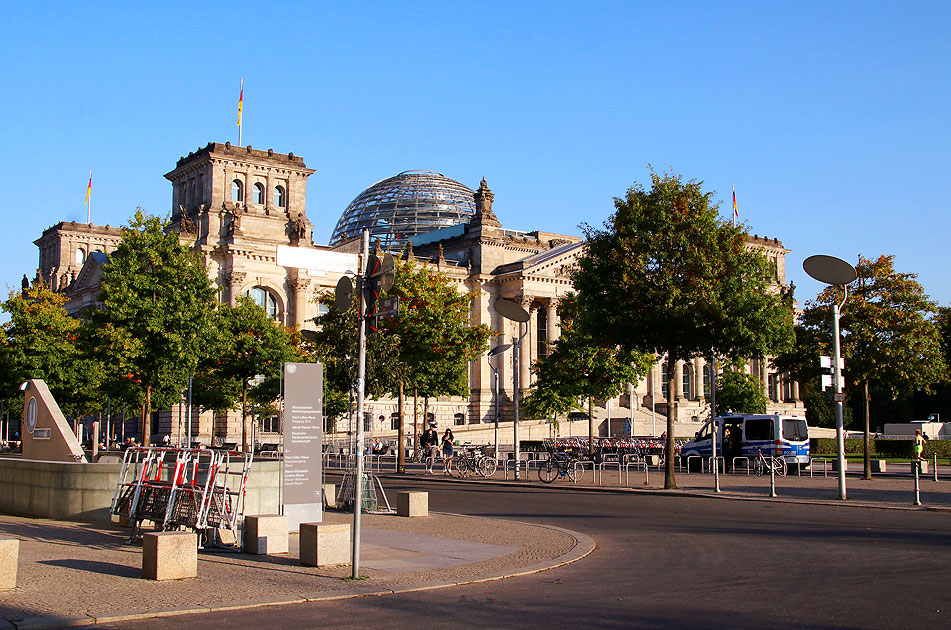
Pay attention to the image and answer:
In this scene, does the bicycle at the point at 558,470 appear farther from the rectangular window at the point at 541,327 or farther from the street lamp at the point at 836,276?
the rectangular window at the point at 541,327

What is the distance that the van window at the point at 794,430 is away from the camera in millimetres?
41906

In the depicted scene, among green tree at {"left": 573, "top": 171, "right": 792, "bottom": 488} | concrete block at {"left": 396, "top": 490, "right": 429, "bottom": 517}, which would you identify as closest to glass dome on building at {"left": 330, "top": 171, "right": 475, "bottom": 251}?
green tree at {"left": 573, "top": 171, "right": 792, "bottom": 488}

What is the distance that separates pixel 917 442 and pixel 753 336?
13.1m

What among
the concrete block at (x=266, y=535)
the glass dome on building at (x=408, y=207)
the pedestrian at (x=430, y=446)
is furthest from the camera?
the glass dome on building at (x=408, y=207)

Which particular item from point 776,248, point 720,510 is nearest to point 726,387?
point 776,248

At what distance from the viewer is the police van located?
41219mm

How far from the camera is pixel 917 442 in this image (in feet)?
128

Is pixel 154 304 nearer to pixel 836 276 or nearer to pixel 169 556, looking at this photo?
pixel 836 276

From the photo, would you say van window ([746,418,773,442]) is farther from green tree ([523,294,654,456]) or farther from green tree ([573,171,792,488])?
green tree ([523,294,654,456])

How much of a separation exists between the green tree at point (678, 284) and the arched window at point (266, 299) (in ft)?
159

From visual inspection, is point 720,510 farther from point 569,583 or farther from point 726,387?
point 726,387

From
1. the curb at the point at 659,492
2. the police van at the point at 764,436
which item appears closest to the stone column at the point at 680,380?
the police van at the point at 764,436

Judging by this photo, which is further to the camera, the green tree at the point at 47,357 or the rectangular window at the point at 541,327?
the rectangular window at the point at 541,327

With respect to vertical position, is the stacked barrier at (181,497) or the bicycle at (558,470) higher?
the stacked barrier at (181,497)
